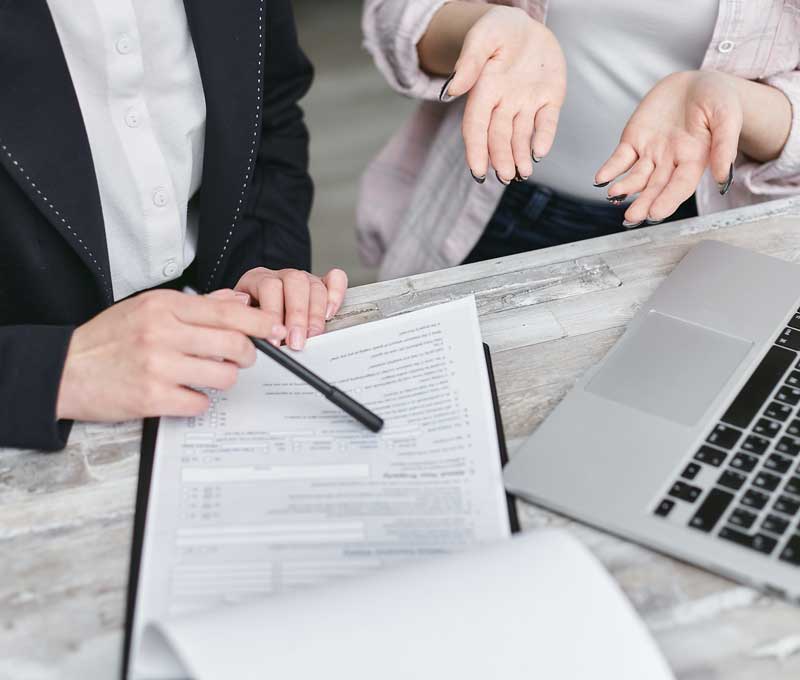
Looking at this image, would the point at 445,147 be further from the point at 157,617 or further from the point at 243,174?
the point at 157,617

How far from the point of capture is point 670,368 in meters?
0.64

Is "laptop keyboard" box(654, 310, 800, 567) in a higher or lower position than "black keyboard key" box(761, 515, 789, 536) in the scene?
lower

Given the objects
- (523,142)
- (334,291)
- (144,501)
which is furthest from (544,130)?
(144,501)

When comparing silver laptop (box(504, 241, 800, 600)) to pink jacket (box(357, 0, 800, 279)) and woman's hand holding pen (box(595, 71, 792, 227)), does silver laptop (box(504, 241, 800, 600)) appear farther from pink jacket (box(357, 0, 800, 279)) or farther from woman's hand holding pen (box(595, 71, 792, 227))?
pink jacket (box(357, 0, 800, 279))

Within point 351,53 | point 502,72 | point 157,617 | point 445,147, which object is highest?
point 502,72

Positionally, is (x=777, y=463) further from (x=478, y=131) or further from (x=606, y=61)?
(x=606, y=61)

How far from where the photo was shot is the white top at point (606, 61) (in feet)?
3.21

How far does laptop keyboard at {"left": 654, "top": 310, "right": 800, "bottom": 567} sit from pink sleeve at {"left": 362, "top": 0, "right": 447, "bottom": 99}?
596 millimetres

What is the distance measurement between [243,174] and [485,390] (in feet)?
1.39

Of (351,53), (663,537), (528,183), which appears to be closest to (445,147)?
(528,183)

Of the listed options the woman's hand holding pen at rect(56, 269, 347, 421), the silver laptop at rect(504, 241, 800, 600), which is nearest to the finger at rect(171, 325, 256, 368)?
the woman's hand holding pen at rect(56, 269, 347, 421)

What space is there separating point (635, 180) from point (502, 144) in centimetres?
13

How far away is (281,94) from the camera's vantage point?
1048 millimetres

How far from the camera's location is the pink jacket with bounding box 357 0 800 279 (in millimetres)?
932
